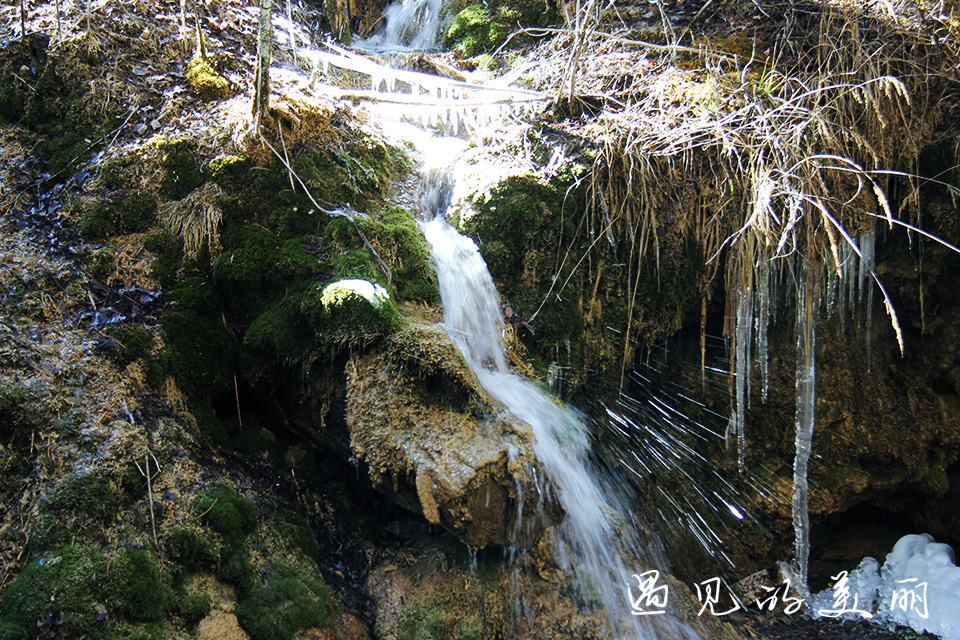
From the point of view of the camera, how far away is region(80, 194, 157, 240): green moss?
3.67 metres

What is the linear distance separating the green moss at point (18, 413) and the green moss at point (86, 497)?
0.34 m

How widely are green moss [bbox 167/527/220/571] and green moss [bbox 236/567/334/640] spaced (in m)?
0.27

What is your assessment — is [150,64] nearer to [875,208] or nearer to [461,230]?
[461,230]

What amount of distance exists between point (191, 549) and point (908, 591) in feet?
17.7

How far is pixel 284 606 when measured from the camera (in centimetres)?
275

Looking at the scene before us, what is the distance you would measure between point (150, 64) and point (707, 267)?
4855 millimetres

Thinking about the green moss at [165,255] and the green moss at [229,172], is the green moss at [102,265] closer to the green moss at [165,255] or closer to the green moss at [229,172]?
the green moss at [165,255]

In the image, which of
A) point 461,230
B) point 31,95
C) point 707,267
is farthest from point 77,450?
point 707,267

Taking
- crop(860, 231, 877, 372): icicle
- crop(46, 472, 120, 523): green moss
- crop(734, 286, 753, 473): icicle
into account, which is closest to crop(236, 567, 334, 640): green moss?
crop(46, 472, 120, 523): green moss

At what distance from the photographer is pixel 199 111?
425 cm

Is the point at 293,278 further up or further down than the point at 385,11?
further down

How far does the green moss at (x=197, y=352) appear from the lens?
3289 millimetres

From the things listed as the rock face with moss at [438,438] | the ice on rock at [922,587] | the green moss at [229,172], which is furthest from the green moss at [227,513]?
the ice on rock at [922,587]

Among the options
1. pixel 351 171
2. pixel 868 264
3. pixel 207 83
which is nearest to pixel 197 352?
pixel 351 171
